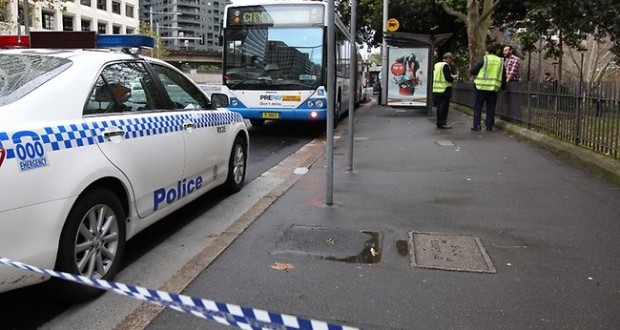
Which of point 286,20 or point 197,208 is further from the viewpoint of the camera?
point 286,20

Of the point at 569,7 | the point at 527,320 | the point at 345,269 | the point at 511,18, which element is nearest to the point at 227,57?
the point at 569,7

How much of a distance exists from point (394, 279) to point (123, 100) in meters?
2.31

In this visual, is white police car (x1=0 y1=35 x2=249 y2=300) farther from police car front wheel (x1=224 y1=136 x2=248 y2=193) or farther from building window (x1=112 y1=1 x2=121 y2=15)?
building window (x1=112 y1=1 x2=121 y2=15)

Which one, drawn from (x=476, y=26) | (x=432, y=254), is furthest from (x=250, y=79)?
(x=476, y=26)

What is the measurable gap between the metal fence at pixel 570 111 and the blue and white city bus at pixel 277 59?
414 cm

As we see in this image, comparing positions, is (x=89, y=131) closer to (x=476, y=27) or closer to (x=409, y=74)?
(x=409, y=74)

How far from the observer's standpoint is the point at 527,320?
3277 millimetres

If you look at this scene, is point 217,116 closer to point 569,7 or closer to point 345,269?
point 345,269

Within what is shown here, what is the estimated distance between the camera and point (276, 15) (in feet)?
41.7

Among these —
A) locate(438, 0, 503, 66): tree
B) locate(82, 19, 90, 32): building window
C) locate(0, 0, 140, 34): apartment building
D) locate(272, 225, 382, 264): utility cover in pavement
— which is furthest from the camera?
locate(82, 19, 90, 32): building window

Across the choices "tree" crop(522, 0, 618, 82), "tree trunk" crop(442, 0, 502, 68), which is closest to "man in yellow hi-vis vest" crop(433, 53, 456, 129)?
"tree" crop(522, 0, 618, 82)

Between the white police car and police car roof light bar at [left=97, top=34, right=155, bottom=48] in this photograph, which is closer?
the white police car

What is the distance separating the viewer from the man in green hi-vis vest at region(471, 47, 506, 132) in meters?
12.4

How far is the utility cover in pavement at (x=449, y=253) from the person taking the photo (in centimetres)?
412
